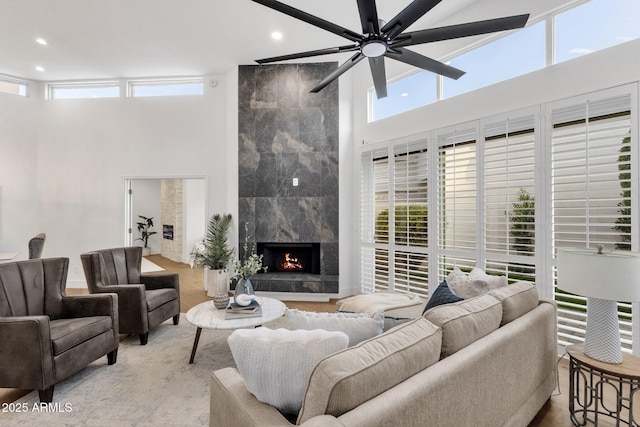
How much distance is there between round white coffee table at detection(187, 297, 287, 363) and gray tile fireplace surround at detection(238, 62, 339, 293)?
2.06 meters

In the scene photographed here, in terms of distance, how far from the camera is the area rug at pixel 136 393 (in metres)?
2.12

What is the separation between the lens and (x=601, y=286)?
1809 millimetres

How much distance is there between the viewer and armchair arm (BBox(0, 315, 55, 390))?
221cm

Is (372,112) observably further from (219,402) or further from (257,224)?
(219,402)

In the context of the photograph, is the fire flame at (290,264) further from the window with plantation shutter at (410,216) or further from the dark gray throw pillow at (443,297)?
the dark gray throw pillow at (443,297)

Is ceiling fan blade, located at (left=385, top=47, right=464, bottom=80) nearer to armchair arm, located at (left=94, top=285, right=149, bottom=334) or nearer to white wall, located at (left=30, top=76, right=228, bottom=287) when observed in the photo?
armchair arm, located at (left=94, top=285, right=149, bottom=334)

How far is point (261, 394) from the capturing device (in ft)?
3.85

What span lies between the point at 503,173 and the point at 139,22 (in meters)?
4.84

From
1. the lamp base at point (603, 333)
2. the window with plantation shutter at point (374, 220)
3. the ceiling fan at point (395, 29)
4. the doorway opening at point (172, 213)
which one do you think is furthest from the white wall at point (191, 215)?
the lamp base at point (603, 333)

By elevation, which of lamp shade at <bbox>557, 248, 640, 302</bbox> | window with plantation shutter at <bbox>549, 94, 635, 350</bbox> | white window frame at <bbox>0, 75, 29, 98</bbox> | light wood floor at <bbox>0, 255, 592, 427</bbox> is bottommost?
light wood floor at <bbox>0, 255, 592, 427</bbox>

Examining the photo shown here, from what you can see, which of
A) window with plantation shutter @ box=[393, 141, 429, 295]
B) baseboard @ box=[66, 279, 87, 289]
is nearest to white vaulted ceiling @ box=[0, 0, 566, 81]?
window with plantation shutter @ box=[393, 141, 429, 295]

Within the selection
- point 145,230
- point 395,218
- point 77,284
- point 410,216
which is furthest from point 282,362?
point 145,230

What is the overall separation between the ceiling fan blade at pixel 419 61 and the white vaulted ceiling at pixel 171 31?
1250mm

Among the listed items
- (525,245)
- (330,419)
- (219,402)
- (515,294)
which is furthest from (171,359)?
(525,245)
